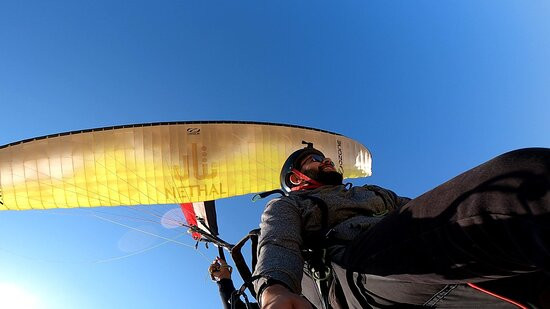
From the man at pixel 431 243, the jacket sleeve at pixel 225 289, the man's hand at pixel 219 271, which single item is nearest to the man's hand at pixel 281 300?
the man at pixel 431 243

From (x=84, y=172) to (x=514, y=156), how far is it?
10.9 m

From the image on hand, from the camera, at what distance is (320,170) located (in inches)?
147

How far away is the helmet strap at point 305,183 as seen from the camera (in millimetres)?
3682

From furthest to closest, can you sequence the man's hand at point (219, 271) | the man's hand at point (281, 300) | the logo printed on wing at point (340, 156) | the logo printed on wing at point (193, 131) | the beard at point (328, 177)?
the logo printed on wing at point (340, 156), the logo printed on wing at point (193, 131), the man's hand at point (219, 271), the beard at point (328, 177), the man's hand at point (281, 300)

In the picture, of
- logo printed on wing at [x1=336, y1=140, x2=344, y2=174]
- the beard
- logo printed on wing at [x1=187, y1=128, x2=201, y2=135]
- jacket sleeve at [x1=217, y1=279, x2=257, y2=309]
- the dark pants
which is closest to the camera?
the dark pants

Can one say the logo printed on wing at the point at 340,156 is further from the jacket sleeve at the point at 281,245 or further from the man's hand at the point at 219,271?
the jacket sleeve at the point at 281,245

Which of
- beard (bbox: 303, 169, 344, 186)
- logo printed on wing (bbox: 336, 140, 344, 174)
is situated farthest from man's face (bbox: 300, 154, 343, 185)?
logo printed on wing (bbox: 336, 140, 344, 174)

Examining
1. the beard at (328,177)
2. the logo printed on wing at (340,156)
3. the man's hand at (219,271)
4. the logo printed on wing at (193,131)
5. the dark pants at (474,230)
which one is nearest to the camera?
the dark pants at (474,230)

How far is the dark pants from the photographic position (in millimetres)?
1333

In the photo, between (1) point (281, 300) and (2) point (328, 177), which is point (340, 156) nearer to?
(2) point (328, 177)

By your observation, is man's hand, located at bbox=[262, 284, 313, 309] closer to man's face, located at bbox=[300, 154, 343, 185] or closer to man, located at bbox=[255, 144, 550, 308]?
man, located at bbox=[255, 144, 550, 308]

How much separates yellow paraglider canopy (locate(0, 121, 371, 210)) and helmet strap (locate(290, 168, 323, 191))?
757 centimetres

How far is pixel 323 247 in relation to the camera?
275 cm

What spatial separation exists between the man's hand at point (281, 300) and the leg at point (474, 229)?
1.37ft
